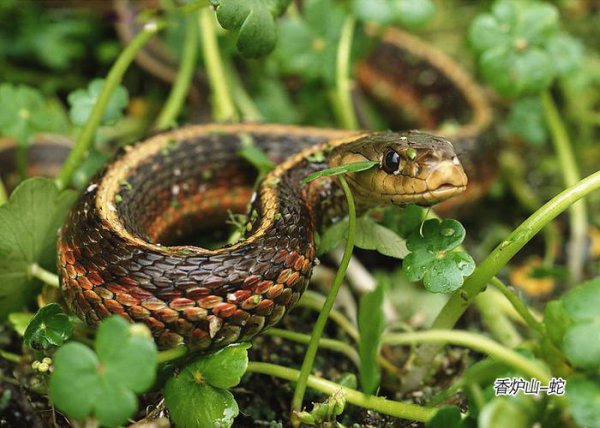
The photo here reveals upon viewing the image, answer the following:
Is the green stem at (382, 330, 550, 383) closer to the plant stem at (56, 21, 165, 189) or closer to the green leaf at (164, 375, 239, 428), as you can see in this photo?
the green leaf at (164, 375, 239, 428)

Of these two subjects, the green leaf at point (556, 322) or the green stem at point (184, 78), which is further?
the green stem at point (184, 78)

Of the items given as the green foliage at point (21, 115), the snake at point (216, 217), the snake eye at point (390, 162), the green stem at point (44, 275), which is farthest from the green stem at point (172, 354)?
the green foliage at point (21, 115)

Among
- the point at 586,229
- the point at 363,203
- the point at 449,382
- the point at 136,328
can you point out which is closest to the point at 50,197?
the point at 136,328

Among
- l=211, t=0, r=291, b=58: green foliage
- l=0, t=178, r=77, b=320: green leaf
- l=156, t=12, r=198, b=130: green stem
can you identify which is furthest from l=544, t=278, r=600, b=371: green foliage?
l=156, t=12, r=198, b=130: green stem

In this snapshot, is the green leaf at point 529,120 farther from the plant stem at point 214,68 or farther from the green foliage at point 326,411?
the green foliage at point 326,411

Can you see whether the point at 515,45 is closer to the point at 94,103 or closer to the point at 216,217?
the point at 216,217

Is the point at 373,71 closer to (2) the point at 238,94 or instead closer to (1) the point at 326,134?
(2) the point at 238,94

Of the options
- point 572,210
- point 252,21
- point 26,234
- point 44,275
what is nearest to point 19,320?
point 44,275
